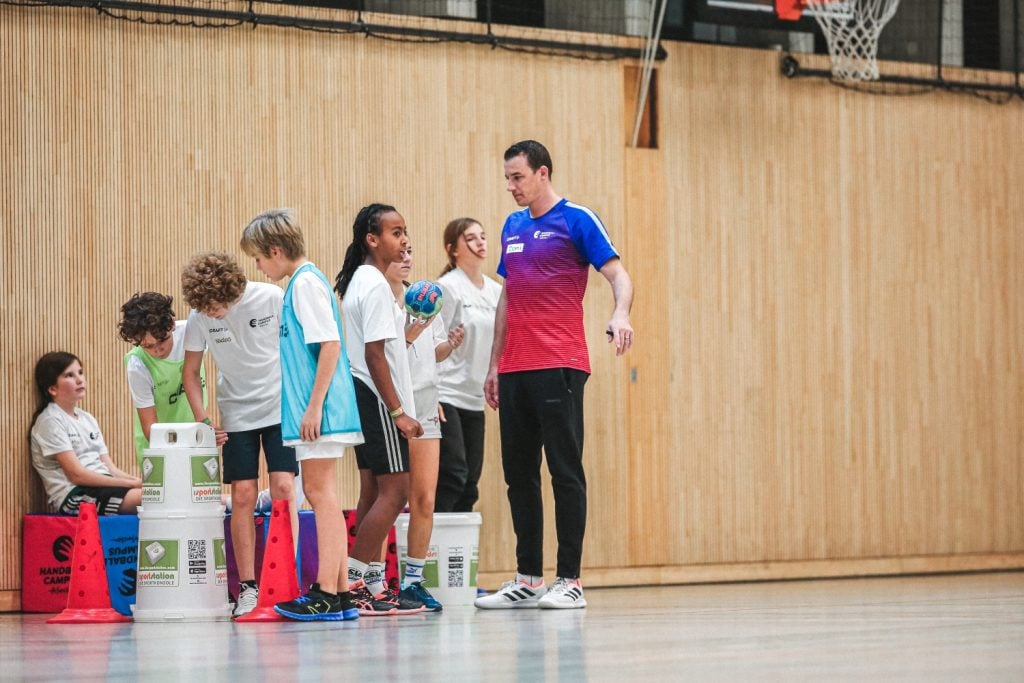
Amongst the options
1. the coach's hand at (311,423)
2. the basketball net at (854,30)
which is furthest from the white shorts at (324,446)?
the basketball net at (854,30)

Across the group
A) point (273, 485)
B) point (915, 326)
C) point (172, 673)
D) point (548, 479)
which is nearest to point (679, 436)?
point (548, 479)

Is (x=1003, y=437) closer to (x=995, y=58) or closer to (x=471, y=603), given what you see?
(x=995, y=58)

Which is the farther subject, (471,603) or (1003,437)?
(1003,437)

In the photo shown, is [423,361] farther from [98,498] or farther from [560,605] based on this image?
[98,498]

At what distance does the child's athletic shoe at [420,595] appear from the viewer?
500cm

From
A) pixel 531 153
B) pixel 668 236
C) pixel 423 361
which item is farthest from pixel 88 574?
pixel 668 236

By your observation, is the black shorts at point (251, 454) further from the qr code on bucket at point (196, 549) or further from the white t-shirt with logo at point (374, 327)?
the white t-shirt with logo at point (374, 327)

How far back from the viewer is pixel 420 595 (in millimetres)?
5016

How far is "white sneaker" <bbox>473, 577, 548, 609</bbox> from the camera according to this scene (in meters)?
5.06

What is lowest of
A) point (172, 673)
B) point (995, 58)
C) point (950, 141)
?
point (172, 673)

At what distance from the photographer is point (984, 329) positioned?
813 centimetres

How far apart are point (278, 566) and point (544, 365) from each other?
3.96 feet

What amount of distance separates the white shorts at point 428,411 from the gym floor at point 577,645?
677mm

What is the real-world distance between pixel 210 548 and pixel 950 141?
17.0 ft
